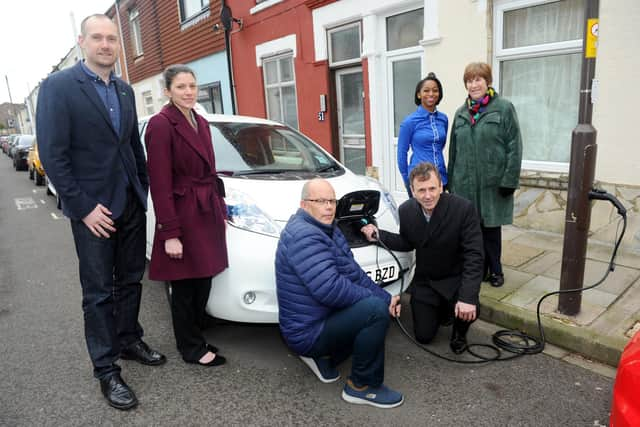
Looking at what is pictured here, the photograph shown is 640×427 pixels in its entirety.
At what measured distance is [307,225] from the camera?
2.60 metres

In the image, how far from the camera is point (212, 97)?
38.8 feet

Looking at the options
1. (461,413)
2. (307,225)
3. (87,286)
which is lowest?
(461,413)

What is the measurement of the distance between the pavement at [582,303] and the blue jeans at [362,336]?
4.51ft

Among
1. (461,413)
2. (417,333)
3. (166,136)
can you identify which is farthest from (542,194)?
(166,136)

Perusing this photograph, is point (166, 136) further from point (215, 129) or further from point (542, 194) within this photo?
point (542, 194)

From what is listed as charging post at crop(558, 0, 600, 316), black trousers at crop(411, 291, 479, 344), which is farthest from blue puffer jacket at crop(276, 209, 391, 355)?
charging post at crop(558, 0, 600, 316)

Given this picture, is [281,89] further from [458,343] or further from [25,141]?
[25,141]

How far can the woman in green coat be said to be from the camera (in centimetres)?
363

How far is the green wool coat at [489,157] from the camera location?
11.9ft

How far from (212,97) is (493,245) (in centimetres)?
947

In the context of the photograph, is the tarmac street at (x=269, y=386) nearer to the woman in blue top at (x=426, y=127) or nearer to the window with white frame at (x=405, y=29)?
the woman in blue top at (x=426, y=127)

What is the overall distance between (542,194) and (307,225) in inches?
143

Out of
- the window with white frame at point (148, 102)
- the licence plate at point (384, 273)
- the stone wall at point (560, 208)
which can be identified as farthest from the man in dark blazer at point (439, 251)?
the window with white frame at point (148, 102)

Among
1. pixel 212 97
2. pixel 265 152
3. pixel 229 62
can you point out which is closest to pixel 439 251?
pixel 265 152
